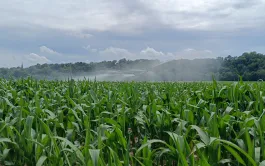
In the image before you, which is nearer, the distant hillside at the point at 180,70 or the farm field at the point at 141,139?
the farm field at the point at 141,139

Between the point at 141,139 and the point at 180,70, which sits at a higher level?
the point at 180,70

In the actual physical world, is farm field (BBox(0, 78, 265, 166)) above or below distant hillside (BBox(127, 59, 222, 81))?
below

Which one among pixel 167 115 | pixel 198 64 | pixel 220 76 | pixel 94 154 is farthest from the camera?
pixel 198 64

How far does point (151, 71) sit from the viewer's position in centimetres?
6950

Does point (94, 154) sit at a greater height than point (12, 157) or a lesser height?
greater

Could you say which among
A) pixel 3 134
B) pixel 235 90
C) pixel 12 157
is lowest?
pixel 12 157

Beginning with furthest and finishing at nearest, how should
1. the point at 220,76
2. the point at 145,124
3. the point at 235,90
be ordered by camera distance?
the point at 220,76
the point at 235,90
the point at 145,124

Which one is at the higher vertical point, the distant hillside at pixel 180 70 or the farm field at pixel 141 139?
the distant hillside at pixel 180 70

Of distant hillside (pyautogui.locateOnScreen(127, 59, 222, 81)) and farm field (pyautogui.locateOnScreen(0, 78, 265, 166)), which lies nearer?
farm field (pyautogui.locateOnScreen(0, 78, 265, 166))

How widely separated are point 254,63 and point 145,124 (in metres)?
52.2

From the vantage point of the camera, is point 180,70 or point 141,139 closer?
point 141,139

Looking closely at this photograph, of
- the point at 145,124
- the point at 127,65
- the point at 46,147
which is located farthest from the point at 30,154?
the point at 127,65

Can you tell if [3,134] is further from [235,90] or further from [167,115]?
[235,90]

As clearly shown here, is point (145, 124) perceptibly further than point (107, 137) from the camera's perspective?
Yes
